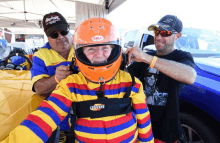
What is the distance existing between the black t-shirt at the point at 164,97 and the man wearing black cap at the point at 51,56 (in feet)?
2.82

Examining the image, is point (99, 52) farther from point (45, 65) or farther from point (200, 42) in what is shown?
point (200, 42)

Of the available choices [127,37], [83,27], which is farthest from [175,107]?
[127,37]

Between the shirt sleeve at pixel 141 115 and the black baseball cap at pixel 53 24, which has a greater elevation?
the black baseball cap at pixel 53 24

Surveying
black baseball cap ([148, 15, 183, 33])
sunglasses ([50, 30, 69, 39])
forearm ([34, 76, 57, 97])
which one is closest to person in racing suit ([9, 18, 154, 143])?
forearm ([34, 76, 57, 97])

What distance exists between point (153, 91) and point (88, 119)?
0.92m

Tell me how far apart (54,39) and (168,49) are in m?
1.26

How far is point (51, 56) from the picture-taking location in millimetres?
1433

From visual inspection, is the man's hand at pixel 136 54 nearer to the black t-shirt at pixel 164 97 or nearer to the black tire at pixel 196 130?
the black t-shirt at pixel 164 97

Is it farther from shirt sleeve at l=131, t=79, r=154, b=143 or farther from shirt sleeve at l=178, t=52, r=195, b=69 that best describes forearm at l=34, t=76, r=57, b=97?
shirt sleeve at l=178, t=52, r=195, b=69

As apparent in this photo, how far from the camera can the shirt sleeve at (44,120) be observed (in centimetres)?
78

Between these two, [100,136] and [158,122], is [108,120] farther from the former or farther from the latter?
[158,122]

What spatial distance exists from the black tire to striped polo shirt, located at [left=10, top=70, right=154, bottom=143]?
0.95 meters

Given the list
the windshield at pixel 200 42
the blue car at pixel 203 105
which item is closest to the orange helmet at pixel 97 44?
the blue car at pixel 203 105

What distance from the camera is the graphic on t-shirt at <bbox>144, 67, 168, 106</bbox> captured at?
1.57 meters
